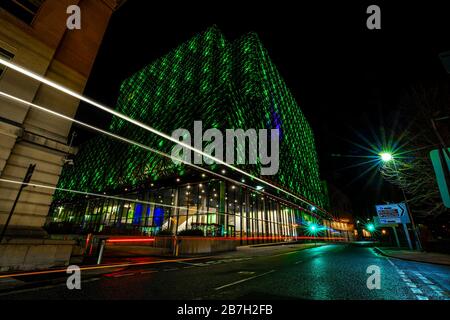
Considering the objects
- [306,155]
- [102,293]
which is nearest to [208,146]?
[102,293]

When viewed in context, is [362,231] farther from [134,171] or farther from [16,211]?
[16,211]

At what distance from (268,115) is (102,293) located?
37.3m

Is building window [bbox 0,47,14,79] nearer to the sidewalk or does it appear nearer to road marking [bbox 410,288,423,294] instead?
road marking [bbox 410,288,423,294]

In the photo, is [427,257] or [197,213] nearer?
[427,257]

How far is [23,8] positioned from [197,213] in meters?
24.1

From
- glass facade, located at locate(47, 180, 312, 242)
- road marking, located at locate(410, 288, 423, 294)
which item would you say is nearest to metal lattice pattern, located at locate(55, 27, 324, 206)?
glass facade, located at locate(47, 180, 312, 242)

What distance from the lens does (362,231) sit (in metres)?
100

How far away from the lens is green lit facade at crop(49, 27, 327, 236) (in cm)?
2889

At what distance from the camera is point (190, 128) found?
32.3m

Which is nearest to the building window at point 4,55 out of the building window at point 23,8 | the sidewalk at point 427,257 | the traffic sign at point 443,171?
the building window at point 23,8

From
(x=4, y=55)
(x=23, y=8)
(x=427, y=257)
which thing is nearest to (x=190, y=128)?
(x=23, y=8)

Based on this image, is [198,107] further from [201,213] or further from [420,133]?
[420,133]

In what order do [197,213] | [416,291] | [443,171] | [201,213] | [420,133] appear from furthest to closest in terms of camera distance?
[197,213]
[201,213]
[420,133]
[416,291]
[443,171]

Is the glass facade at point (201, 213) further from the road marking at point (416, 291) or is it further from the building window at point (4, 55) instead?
the road marking at point (416, 291)
